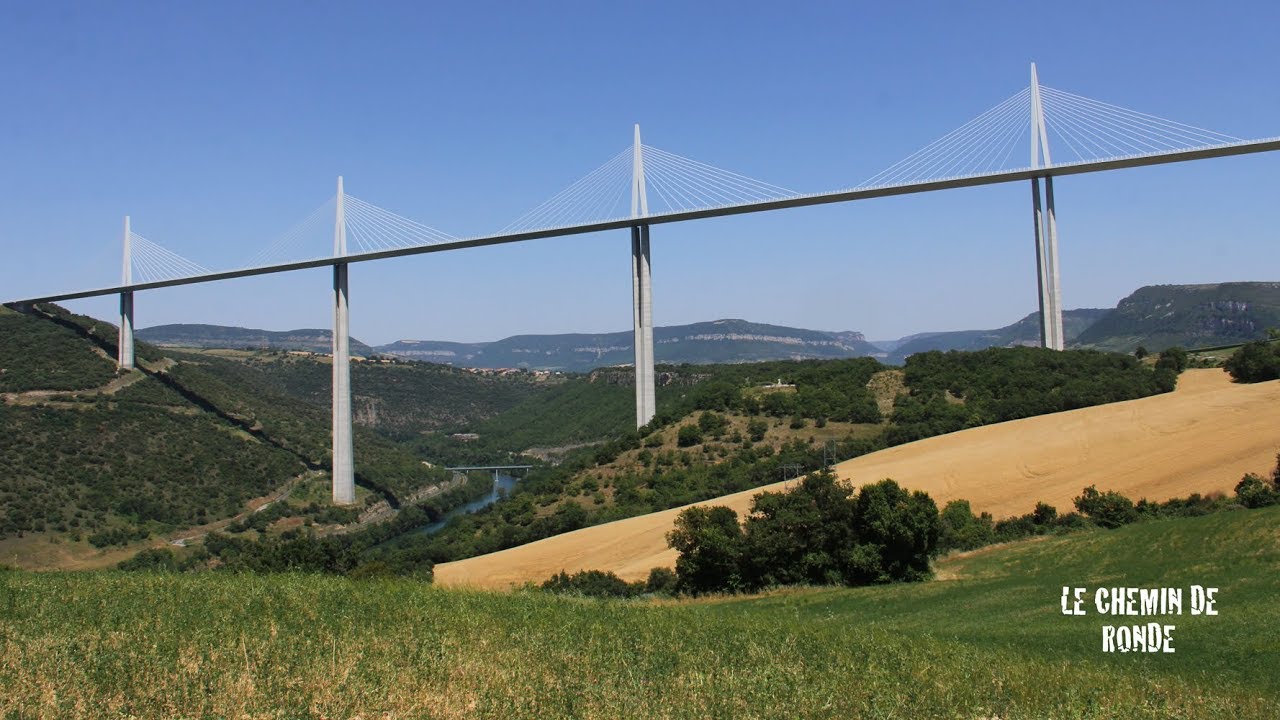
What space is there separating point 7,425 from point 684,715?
1948 inches

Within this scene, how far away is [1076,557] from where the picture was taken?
1817cm

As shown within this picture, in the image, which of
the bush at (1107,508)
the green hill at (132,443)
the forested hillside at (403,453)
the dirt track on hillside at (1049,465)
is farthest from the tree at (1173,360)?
the green hill at (132,443)

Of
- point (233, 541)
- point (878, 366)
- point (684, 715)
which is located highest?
point (878, 366)

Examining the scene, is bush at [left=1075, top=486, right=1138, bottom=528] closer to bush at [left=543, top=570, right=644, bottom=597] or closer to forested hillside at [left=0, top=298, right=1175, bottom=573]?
forested hillside at [left=0, top=298, right=1175, bottom=573]

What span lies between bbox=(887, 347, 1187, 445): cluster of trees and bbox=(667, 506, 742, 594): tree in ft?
68.7

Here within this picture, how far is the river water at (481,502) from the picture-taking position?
5344 cm

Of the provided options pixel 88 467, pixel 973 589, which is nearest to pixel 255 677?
pixel 973 589

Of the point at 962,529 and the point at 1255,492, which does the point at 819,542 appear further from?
the point at 1255,492

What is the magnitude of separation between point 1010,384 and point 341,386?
3362 cm

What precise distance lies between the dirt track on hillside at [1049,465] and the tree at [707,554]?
4.12 m

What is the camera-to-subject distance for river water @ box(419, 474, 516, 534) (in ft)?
175

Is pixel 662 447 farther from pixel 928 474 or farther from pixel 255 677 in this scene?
pixel 255 677

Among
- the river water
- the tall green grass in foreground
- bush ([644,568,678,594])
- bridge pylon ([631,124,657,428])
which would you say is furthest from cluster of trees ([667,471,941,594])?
the river water

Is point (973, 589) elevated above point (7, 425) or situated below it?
below
